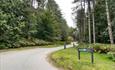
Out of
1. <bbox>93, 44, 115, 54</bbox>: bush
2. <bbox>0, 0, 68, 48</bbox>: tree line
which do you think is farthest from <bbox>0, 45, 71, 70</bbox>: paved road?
<bbox>0, 0, 68, 48</bbox>: tree line

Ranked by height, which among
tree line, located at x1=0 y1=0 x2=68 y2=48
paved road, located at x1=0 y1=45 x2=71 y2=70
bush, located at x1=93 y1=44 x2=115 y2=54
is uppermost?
tree line, located at x1=0 y1=0 x2=68 y2=48

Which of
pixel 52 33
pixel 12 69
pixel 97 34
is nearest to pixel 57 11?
pixel 52 33

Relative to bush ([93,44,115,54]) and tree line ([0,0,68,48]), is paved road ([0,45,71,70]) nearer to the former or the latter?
bush ([93,44,115,54])

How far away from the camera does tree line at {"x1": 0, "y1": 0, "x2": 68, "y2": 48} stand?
90.4ft

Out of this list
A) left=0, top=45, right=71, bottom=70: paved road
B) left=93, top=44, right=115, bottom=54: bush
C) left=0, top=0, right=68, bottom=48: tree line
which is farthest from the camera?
left=0, top=0, right=68, bottom=48: tree line

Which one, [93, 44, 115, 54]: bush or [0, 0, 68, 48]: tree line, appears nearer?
[93, 44, 115, 54]: bush

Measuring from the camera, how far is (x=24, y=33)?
1476 inches

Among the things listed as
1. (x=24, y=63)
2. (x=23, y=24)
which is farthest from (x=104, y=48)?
(x=23, y=24)

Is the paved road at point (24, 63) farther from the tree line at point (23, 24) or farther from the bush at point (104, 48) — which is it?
the tree line at point (23, 24)

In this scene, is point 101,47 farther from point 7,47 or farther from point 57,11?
point 57,11

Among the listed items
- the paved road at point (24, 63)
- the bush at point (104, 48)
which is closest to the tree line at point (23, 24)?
the paved road at point (24, 63)

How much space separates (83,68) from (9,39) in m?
19.1

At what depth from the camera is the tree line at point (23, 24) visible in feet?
90.4

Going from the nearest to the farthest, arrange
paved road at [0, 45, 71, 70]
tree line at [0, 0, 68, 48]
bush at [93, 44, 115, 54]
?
paved road at [0, 45, 71, 70]
bush at [93, 44, 115, 54]
tree line at [0, 0, 68, 48]
